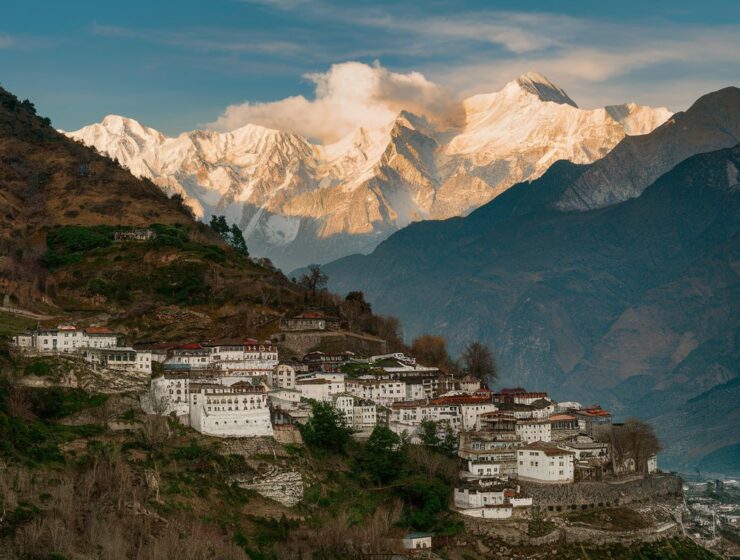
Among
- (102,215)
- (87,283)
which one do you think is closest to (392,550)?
(87,283)

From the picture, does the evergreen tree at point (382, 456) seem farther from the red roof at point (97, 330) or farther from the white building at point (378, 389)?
the red roof at point (97, 330)

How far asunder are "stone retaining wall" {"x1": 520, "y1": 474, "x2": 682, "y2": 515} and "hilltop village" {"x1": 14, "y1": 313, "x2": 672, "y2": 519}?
0.14 metres

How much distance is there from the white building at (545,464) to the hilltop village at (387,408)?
0.31 ft

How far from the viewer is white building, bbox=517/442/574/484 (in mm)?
121188

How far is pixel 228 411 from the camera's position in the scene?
379 feet

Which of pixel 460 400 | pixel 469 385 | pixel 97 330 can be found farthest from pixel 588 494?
pixel 97 330

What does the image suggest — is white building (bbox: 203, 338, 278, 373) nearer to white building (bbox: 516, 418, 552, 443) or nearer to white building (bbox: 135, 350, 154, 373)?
white building (bbox: 135, 350, 154, 373)

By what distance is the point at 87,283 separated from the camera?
157 m

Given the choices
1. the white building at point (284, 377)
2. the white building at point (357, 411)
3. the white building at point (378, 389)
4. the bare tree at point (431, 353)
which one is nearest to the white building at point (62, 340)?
the white building at point (284, 377)

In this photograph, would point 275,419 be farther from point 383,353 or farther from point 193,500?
point 383,353

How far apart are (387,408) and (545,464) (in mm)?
16123

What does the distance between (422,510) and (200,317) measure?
41.7m

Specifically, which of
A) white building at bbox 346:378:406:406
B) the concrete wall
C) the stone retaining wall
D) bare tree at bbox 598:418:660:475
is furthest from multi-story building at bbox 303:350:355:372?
bare tree at bbox 598:418:660:475

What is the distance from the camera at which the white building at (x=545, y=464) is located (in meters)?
121
